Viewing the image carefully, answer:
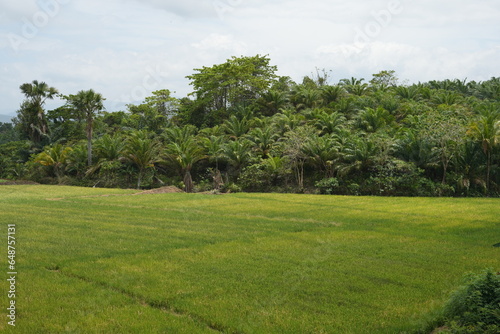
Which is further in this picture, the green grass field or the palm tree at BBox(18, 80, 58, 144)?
the palm tree at BBox(18, 80, 58, 144)

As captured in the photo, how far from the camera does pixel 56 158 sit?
33.1m

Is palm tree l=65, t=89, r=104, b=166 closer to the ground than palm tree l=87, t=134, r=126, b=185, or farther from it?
farther from it

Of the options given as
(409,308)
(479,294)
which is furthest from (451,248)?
(479,294)

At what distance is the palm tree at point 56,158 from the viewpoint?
1288 inches

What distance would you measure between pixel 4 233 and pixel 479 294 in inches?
422

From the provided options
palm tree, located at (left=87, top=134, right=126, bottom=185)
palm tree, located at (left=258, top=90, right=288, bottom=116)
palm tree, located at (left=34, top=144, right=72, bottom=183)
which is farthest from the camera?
palm tree, located at (left=258, top=90, right=288, bottom=116)

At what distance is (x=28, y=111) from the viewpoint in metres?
39.5

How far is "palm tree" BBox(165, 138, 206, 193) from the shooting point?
2844cm

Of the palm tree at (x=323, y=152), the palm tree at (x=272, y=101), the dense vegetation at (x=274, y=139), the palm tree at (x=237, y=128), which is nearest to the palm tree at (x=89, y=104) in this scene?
the dense vegetation at (x=274, y=139)

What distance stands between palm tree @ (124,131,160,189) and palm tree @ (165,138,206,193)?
3.94ft

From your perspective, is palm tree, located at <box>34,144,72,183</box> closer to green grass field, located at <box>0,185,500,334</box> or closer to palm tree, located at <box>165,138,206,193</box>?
palm tree, located at <box>165,138,206,193</box>

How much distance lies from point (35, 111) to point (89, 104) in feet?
36.7

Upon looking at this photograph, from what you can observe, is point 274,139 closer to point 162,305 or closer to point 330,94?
point 330,94

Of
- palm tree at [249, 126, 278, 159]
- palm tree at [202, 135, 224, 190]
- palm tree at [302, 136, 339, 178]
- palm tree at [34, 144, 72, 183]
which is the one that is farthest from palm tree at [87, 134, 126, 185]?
palm tree at [302, 136, 339, 178]
